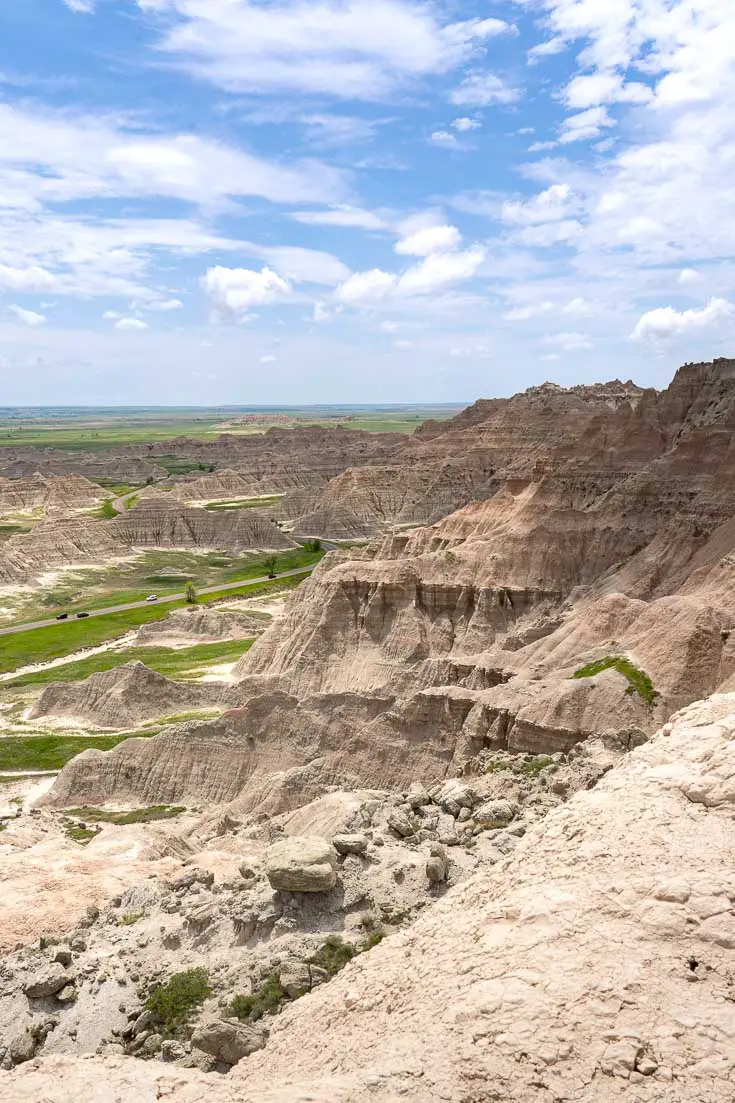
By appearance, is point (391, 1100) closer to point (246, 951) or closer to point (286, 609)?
point (246, 951)

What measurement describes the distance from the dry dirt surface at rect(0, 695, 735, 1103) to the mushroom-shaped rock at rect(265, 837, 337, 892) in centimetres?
229

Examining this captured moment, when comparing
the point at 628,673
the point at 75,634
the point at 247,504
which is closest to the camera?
the point at 628,673

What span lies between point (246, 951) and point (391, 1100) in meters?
6.12

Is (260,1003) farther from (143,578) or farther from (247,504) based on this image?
(247,504)

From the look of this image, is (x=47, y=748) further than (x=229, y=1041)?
Yes

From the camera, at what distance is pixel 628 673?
3155cm

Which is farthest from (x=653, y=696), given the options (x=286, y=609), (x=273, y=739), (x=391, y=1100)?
(x=286, y=609)

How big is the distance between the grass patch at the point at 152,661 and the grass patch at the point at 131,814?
2352cm

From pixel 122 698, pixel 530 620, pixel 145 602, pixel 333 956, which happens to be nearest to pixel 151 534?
pixel 145 602

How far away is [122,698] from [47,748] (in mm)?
5350

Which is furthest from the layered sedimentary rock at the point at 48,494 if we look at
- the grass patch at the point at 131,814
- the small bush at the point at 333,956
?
the small bush at the point at 333,956

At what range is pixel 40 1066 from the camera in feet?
42.6

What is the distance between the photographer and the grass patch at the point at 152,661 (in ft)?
201

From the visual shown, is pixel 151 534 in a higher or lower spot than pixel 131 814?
higher
